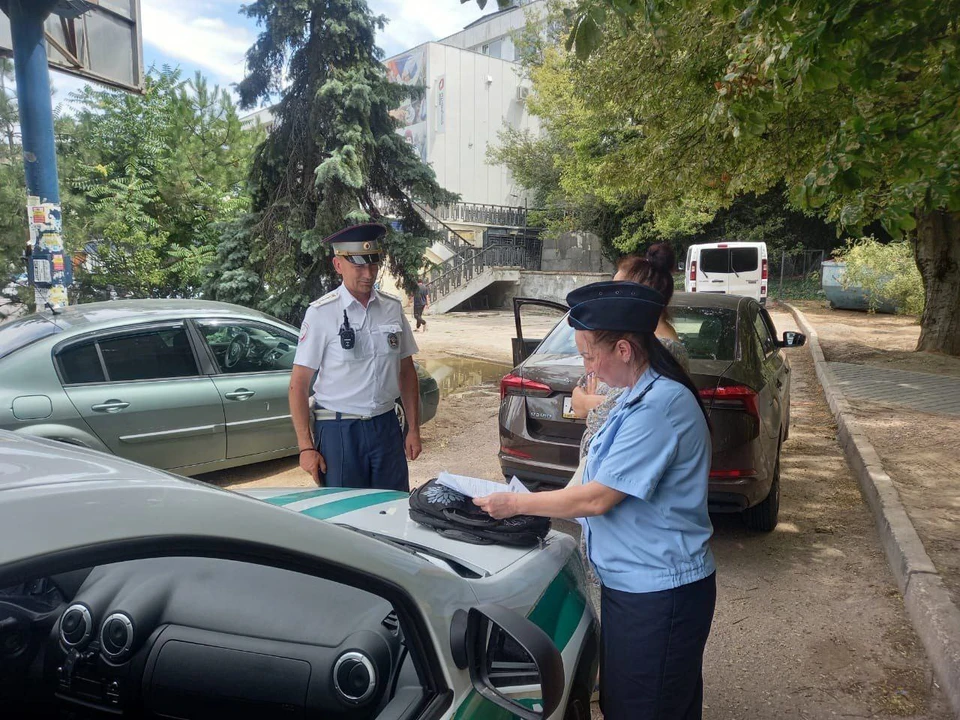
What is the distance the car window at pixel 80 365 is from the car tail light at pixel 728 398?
4.09 m

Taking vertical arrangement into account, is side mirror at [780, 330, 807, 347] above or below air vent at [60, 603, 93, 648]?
above

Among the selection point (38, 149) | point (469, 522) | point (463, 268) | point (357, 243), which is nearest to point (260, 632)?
point (469, 522)

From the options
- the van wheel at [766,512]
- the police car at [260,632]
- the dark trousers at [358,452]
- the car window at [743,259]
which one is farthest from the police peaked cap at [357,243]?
the car window at [743,259]

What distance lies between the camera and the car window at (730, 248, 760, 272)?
69.0ft

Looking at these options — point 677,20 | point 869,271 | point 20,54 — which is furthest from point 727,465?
point 869,271

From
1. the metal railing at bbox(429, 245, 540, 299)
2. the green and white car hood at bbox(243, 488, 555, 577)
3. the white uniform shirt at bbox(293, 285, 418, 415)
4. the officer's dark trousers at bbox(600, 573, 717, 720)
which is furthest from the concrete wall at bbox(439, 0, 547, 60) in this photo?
the officer's dark trousers at bbox(600, 573, 717, 720)

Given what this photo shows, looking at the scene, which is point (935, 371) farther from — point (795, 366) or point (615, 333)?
point (615, 333)

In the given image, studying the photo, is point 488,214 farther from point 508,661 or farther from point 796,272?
point 508,661

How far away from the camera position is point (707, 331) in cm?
503

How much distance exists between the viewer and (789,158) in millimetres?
9547

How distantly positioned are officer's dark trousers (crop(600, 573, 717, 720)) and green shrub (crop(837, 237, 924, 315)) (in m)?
20.6

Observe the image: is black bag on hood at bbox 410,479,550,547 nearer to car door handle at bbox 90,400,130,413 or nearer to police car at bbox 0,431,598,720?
police car at bbox 0,431,598,720

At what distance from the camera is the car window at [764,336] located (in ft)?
17.7

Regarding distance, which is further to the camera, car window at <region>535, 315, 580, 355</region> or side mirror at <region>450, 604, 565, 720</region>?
car window at <region>535, 315, 580, 355</region>
